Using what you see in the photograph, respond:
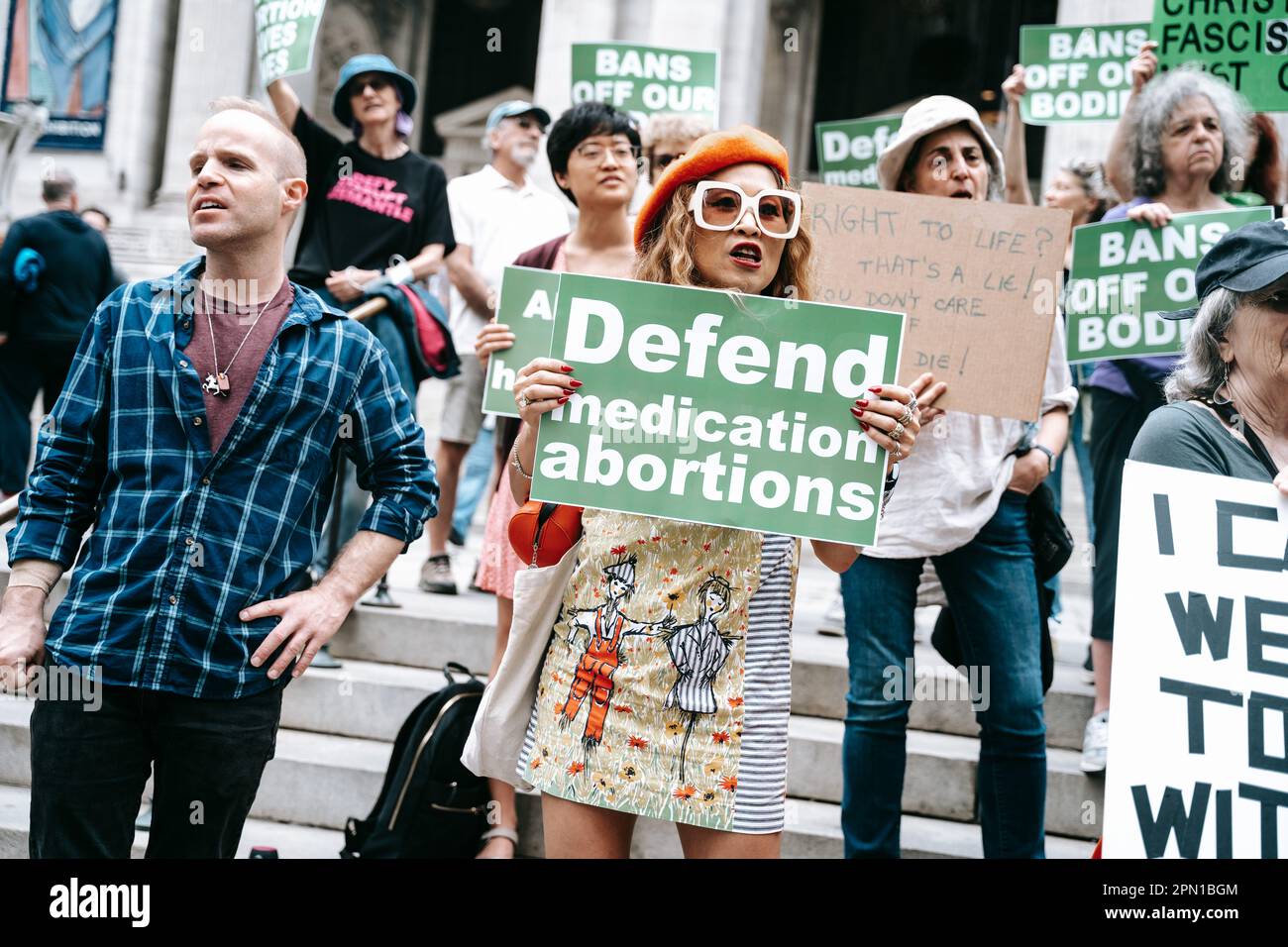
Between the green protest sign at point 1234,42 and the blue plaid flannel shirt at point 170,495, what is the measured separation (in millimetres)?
4045

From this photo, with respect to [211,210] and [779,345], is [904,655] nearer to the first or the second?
[779,345]

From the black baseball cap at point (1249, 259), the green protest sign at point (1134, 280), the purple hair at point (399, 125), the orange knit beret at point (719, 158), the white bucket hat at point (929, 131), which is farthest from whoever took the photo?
the purple hair at point (399, 125)

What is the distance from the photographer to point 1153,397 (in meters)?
4.55

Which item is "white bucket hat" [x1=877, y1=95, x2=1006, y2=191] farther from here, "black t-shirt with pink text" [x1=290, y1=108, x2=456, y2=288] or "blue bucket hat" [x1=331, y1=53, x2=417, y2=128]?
"blue bucket hat" [x1=331, y1=53, x2=417, y2=128]

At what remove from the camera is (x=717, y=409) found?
262 cm

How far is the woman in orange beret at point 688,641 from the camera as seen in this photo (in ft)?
8.03

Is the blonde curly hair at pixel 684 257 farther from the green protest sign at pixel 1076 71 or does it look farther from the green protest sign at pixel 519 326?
the green protest sign at pixel 1076 71

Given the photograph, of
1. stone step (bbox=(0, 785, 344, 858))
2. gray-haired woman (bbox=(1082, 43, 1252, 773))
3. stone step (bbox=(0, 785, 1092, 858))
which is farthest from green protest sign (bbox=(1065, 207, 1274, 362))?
stone step (bbox=(0, 785, 344, 858))

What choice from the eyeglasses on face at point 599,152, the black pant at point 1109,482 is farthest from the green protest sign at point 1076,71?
the eyeglasses on face at point 599,152

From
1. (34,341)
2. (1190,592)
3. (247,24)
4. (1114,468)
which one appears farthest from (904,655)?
(247,24)

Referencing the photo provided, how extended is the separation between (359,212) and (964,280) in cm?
284

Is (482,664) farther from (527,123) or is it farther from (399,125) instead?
(527,123)

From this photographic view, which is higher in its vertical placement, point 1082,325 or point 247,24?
point 247,24
